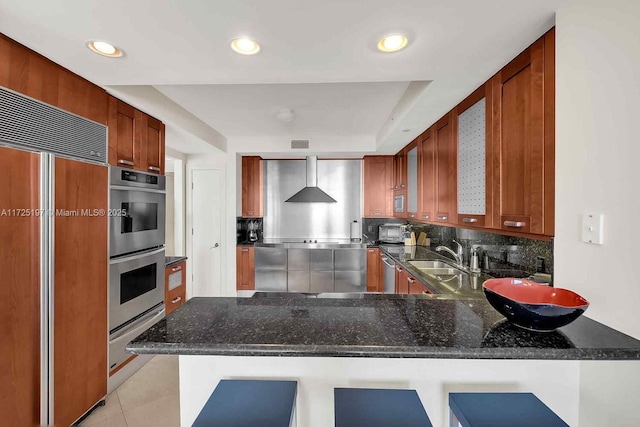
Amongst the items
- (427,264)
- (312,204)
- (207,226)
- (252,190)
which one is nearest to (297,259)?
(312,204)

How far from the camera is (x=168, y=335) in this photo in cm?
83

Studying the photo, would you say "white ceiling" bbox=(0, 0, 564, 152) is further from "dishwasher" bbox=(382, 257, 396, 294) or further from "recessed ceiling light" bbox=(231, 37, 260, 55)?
"dishwasher" bbox=(382, 257, 396, 294)

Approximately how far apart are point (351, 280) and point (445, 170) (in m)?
2.22

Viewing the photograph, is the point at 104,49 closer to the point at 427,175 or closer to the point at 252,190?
the point at 427,175

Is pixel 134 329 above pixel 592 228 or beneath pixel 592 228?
beneath

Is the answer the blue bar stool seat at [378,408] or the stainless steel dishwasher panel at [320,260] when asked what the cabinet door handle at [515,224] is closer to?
the blue bar stool seat at [378,408]

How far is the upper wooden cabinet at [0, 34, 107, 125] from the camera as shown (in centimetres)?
137

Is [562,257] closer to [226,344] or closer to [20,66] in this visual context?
[226,344]

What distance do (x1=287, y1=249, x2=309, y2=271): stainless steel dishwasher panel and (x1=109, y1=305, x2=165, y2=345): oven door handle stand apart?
6.08ft

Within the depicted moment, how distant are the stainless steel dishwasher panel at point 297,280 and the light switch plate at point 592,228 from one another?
→ 336cm

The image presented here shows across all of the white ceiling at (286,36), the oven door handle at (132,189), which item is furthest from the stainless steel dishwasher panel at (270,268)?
the white ceiling at (286,36)

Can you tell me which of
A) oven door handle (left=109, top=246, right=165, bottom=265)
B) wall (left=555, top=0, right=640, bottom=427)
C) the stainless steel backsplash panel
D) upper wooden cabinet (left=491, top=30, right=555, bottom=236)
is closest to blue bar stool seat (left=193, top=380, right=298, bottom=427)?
wall (left=555, top=0, right=640, bottom=427)

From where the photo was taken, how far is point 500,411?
86cm

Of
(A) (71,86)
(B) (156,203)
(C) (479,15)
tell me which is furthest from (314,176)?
(C) (479,15)
